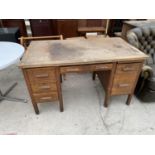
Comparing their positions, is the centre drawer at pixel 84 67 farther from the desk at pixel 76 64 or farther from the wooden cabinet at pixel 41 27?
the wooden cabinet at pixel 41 27

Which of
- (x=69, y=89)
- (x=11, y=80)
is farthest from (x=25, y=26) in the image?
(x=69, y=89)

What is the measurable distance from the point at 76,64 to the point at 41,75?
371mm

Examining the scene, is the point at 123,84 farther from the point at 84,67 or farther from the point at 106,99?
the point at 84,67

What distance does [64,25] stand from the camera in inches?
130

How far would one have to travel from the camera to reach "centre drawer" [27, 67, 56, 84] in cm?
128

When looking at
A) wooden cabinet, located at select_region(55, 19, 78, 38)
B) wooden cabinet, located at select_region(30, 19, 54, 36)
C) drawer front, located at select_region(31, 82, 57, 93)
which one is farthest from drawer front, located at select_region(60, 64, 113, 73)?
wooden cabinet, located at select_region(30, 19, 54, 36)

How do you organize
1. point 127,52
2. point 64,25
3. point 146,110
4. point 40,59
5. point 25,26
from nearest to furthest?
point 40,59
point 127,52
point 146,110
point 64,25
point 25,26

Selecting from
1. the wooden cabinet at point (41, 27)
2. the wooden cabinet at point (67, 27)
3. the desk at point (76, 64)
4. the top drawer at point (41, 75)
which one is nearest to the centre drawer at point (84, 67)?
the desk at point (76, 64)

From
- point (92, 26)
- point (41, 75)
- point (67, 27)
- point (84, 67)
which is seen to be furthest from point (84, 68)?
point (92, 26)

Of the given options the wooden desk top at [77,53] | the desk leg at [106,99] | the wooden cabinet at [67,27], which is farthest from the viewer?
the wooden cabinet at [67,27]

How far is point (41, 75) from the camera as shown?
4.33ft

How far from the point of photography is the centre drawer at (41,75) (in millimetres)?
1279

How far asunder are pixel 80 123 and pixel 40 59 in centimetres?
89
